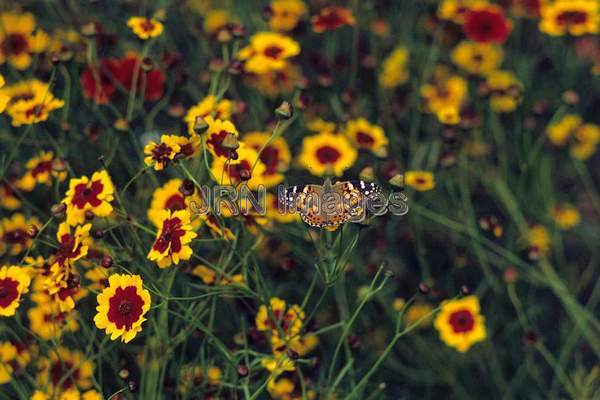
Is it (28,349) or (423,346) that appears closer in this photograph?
(28,349)

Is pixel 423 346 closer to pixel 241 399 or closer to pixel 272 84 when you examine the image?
pixel 241 399

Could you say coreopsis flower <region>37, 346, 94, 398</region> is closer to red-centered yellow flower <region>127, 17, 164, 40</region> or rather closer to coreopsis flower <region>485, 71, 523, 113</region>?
red-centered yellow flower <region>127, 17, 164, 40</region>

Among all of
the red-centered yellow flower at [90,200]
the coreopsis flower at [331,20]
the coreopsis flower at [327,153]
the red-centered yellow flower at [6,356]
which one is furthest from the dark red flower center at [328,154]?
the red-centered yellow flower at [6,356]

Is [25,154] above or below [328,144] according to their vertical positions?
below

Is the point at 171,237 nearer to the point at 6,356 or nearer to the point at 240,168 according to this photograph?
the point at 240,168

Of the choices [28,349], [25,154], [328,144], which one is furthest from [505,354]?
[25,154]

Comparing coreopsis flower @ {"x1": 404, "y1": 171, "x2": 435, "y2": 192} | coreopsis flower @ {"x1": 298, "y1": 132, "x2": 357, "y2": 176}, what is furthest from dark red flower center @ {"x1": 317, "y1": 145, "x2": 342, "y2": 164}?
coreopsis flower @ {"x1": 404, "y1": 171, "x2": 435, "y2": 192}

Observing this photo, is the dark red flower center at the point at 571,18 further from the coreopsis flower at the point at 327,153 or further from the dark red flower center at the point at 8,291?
the dark red flower center at the point at 8,291
